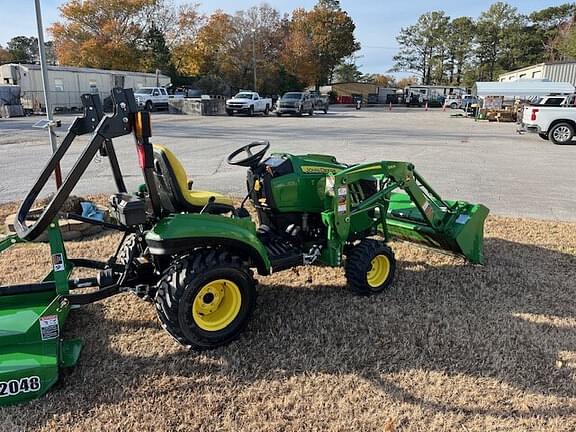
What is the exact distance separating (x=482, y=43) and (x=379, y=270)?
8197 cm

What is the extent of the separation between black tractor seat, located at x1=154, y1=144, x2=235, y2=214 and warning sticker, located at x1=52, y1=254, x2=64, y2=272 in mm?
780

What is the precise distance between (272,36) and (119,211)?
58581 millimetres

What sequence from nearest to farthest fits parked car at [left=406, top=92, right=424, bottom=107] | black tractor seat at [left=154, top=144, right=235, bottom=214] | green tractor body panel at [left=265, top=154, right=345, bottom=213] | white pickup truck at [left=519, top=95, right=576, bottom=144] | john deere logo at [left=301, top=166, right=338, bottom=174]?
black tractor seat at [left=154, top=144, right=235, bottom=214] → green tractor body panel at [left=265, top=154, right=345, bottom=213] → john deere logo at [left=301, top=166, right=338, bottom=174] → white pickup truck at [left=519, top=95, right=576, bottom=144] → parked car at [left=406, top=92, right=424, bottom=107]

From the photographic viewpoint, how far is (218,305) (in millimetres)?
3447

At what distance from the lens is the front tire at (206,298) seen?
312cm

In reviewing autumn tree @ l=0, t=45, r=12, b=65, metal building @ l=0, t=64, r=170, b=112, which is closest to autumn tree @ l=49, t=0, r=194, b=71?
metal building @ l=0, t=64, r=170, b=112

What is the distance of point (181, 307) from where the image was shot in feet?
10.2

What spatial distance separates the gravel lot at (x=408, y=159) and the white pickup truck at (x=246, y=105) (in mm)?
10723

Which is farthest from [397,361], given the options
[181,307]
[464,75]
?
[464,75]

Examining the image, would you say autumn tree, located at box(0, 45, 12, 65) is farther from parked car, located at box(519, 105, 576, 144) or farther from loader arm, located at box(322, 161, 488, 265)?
loader arm, located at box(322, 161, 488, 265)

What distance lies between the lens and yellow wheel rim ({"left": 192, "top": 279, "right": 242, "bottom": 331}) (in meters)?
3.30

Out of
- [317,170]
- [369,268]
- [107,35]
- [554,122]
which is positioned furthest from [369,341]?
[107,35]

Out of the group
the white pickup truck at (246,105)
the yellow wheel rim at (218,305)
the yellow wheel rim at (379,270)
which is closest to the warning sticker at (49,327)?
the yellow wheel rim at (218,305)

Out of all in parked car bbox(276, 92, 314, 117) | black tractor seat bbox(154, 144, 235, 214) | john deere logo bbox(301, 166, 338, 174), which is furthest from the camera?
parked car bbox(276, 92, 314, 117)
